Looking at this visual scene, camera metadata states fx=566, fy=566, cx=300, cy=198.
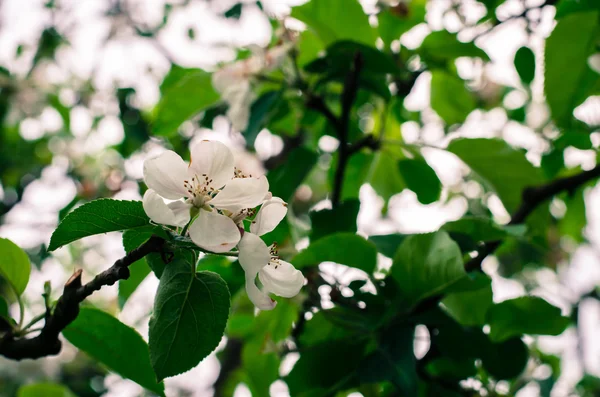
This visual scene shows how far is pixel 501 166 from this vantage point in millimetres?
1098

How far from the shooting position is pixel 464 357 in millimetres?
894

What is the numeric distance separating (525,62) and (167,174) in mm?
969

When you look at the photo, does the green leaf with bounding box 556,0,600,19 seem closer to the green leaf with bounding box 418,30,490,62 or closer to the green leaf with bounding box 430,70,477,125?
the green leaf with bounding box 418,30,490,62

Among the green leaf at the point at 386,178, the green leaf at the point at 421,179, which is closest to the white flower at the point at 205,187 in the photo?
the green leaf at the point at 421,179

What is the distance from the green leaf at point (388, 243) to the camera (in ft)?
2.89

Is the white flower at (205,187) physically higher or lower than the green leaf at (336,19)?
higher

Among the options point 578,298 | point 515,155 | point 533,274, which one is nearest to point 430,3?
point 515,155

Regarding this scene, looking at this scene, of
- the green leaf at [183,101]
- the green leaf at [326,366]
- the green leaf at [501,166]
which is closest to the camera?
the green leaf at [326,366]

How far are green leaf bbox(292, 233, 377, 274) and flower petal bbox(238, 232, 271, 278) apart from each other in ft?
0.77

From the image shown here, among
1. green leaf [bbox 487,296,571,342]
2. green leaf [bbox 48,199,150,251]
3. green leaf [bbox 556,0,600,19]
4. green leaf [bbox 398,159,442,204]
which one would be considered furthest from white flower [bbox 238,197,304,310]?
green leaf [bbox 556,0,600,19]

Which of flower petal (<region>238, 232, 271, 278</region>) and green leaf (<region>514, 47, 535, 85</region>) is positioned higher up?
flower petal (<region>238, 232, 271, 278</region>)

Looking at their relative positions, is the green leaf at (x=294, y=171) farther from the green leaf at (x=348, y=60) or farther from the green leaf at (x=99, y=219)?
the green leaf at (x=99, y=219)

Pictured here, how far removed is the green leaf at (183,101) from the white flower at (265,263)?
2.17 feet

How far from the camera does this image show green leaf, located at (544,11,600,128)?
105cm
